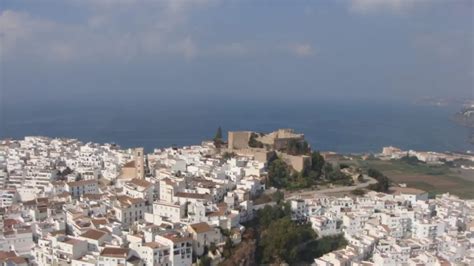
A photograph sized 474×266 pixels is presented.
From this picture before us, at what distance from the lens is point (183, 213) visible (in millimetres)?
11070

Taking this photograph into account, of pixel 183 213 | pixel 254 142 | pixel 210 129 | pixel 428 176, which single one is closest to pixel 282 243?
pixel 183 213

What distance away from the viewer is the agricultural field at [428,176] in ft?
60.5

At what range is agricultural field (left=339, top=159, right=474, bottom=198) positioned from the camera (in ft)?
60.5

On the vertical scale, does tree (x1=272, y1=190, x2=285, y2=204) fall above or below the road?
above

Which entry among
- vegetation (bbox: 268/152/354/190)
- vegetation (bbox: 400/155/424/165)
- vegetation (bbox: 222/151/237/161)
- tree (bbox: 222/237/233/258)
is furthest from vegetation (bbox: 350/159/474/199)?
tree (bbox: 222/237/233/258)

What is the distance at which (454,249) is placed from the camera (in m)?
10.5

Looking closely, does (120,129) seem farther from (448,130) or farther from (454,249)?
(454,249)

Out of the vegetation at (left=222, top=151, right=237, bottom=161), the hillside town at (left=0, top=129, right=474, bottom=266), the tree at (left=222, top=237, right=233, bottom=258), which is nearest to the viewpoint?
the hillside town at (left=0, top=129, right=474, bottom=266)

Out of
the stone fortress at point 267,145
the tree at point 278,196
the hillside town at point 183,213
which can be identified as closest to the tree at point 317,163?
the stone fortress at point 267,145

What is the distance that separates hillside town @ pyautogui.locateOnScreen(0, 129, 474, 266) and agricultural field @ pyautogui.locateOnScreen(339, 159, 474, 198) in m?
4.66

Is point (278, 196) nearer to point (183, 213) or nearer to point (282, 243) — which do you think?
point (282, 243)

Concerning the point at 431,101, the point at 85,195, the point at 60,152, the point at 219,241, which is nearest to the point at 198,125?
the point at 60,152

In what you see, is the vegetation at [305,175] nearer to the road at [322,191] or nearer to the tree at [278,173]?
the tree at [278,173]

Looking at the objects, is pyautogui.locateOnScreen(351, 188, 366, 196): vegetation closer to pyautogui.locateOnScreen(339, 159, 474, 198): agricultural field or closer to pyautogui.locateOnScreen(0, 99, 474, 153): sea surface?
pyautogui.locateOnScreen(339, 159, 474, 198): agricultural field
